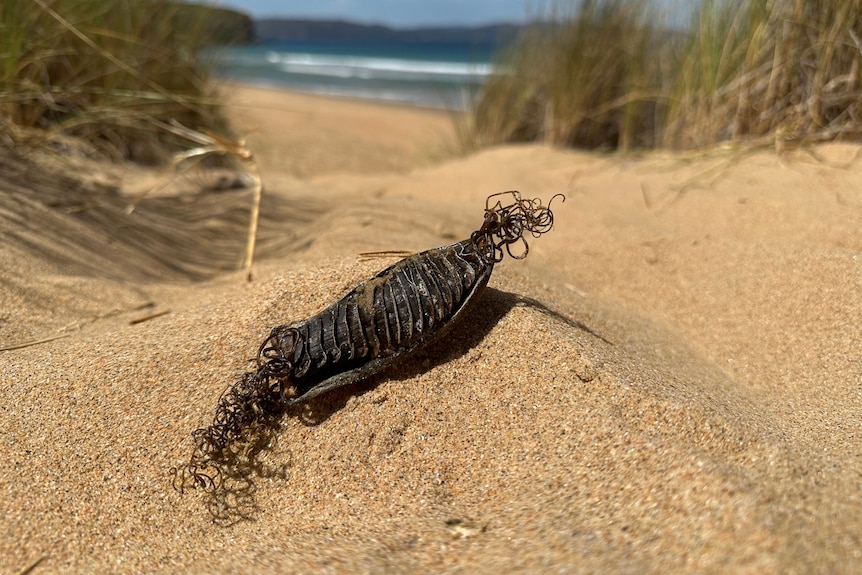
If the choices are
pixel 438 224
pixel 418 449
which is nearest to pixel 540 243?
pixel 438 224

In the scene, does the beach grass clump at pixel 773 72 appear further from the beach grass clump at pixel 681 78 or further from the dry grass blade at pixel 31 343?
the dry grass blade at pixel 31 343

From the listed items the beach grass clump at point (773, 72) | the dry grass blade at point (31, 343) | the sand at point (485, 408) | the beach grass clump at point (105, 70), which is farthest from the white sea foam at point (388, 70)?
the dry grass blade at point (31, 343)

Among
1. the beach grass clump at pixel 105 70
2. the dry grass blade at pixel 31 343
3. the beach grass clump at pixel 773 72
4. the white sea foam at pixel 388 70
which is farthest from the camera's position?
the white sea foam at pixel 388 70

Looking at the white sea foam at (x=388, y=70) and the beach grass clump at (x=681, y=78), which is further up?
the beach grass clump at (x=681, y=78)

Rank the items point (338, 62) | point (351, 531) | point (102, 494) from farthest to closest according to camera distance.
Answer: point (338, 62) → point (102, 494) → point (351, 531)

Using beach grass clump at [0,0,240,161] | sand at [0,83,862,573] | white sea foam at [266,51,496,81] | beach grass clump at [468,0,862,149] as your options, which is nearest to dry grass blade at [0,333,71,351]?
sand at [0,83,862,573]

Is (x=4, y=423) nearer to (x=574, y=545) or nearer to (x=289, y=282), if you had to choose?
(x=289, y=282)
